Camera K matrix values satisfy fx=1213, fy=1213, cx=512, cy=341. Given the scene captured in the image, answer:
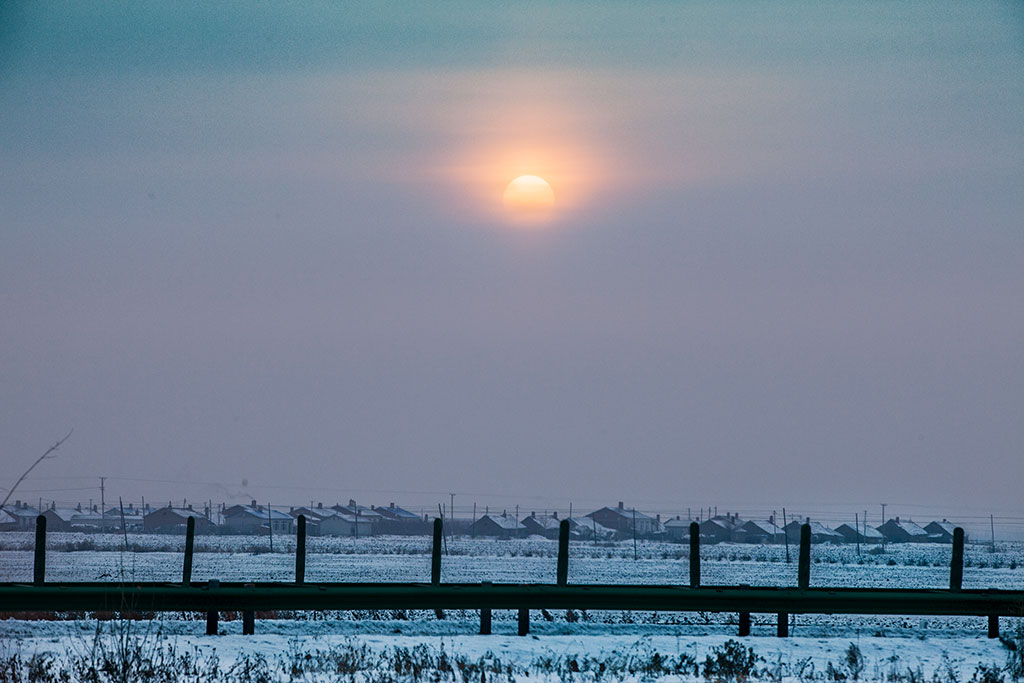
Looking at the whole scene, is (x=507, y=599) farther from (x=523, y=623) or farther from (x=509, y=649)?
(x=509, y=649)

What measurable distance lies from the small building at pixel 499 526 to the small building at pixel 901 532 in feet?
116

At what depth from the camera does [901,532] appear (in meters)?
121

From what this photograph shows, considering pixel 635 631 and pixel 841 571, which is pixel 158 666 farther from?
pixel 841 571

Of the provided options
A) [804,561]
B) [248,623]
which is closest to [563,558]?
[804,561]

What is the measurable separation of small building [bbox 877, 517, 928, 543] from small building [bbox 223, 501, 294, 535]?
57.4 metres

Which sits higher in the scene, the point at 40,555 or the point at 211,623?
the point at 40,555

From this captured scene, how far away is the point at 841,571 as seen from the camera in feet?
120

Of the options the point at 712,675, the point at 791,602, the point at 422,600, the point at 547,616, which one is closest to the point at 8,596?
the point at 422,600

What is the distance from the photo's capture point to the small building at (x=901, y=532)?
4663 inches

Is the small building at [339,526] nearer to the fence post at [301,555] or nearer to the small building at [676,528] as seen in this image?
the small building at [676,528]

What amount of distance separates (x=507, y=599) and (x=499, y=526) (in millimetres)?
102740

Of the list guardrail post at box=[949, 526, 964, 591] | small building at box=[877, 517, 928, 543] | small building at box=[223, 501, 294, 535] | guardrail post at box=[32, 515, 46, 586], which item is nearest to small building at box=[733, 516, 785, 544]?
small building at box=[877, 517, 928, 543]

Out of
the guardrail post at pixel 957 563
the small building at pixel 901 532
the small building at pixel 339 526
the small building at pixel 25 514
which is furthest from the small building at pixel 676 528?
the guardrail post at pixel 957 563

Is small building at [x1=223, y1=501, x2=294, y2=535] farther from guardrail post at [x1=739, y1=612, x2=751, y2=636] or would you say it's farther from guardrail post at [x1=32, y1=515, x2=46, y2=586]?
guardrail post at [x1=739, y1=612, x2=751, y2=636]
